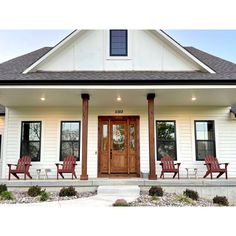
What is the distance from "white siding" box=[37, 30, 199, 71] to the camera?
985cm

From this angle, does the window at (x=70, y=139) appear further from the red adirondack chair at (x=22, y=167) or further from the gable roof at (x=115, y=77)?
the gable roof at (x=115, y=77)

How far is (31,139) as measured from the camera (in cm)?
1069

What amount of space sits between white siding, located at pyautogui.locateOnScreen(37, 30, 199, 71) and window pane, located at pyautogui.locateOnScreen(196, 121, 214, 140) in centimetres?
232

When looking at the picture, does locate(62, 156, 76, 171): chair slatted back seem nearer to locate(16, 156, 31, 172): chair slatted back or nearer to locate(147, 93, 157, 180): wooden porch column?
locate(16, 156, 31, 172): chair slatted back

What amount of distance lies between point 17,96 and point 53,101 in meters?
1.31

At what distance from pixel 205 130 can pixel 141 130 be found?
2.55 meters

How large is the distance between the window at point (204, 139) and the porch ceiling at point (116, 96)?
2.74 feet

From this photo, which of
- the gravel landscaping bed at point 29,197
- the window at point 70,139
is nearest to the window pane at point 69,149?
the window at point 70,139

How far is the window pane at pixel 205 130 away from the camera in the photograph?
10648 millimetres

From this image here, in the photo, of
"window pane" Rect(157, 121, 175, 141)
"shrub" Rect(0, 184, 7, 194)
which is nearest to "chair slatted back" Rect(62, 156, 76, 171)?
"shrub" Rect(0, 184, 7, 194)

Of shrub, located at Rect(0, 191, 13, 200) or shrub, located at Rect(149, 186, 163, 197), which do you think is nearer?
shrub, located at Rect(0, 191, 13, 200)

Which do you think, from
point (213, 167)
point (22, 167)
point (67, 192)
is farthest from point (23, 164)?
point (213, 167)

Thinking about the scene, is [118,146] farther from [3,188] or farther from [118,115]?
[3,188]
